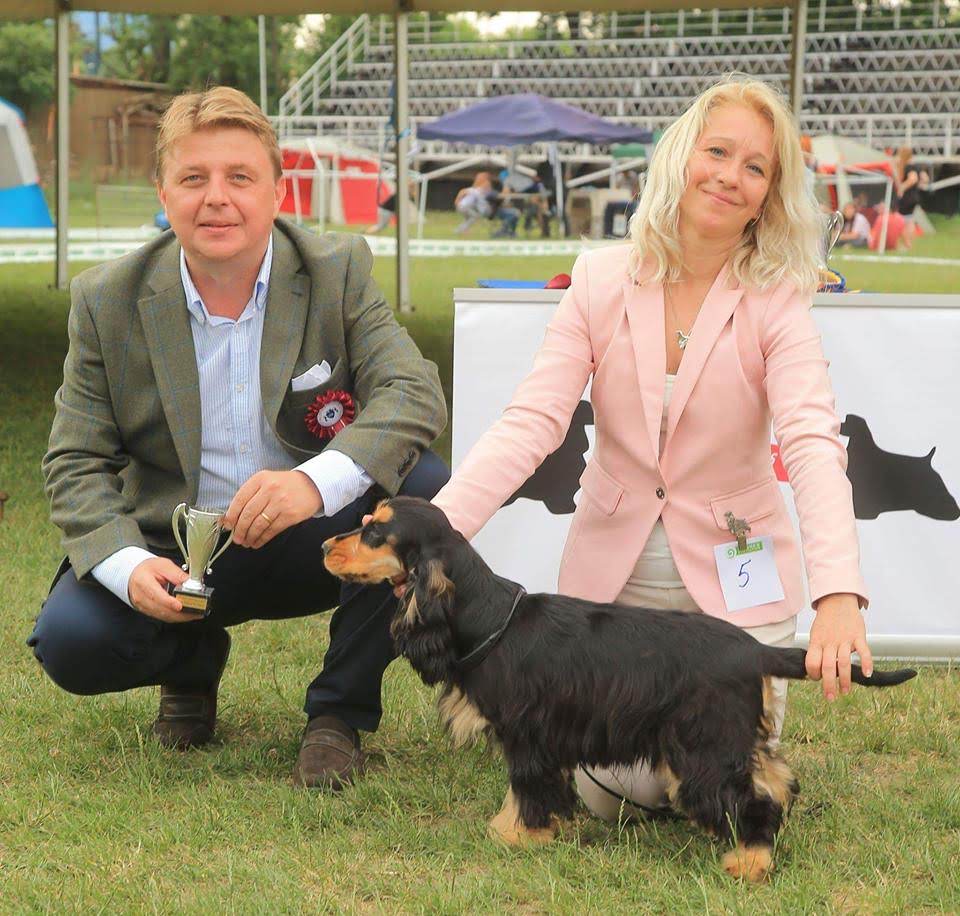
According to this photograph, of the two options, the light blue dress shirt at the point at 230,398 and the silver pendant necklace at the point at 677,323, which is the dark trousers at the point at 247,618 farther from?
the silver pendant necklace at the point at 677,323

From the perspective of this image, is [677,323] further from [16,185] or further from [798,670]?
[16,185]

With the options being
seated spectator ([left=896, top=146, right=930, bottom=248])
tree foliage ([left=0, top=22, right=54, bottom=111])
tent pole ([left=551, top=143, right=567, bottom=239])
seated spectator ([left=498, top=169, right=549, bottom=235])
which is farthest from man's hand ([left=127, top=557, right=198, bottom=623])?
tree foliage ([left=0, top=22, right=54, bottom=111])

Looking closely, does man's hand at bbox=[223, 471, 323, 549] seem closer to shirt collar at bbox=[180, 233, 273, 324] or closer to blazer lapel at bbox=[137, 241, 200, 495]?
blazer lapel at bbox=[137, 241, 200, 495]

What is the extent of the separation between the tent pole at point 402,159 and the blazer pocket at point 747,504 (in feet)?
26.6

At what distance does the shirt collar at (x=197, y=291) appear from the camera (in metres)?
2.95

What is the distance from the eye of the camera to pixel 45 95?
132 feet

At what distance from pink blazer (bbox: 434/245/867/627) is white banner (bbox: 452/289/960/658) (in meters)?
1.05

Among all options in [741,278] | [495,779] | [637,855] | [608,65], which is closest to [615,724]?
[637,855]

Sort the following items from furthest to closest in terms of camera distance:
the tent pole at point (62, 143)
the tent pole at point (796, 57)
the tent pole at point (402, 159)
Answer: the tent pole at point (62, 143)
the tent pole at point (402, 159)
the tent pole at point (796, 57)

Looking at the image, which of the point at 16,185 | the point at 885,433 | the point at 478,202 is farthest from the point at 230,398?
the point at 478,202

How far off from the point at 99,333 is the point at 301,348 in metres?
0.43

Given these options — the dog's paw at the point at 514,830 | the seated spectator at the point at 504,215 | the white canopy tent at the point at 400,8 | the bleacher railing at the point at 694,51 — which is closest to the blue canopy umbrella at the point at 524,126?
the seated spectator at the point at 504,215

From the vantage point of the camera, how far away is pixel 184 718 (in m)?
3.14

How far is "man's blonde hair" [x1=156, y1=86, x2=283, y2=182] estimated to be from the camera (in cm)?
281
